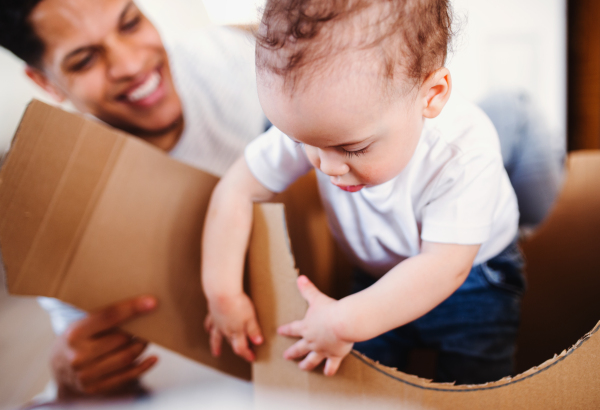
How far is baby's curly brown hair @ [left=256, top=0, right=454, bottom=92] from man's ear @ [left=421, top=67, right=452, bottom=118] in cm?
1

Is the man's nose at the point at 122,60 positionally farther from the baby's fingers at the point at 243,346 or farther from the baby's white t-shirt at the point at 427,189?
the baby's fingers at the point at 243,346

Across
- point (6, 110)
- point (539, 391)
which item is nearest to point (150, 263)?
point (6, 110)

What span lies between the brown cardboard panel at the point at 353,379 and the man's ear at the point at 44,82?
320 millimetres

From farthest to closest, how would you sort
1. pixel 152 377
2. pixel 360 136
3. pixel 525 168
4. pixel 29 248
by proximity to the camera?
1. pixel 152 377
2. pixel 525 168
3. pixel 29 248
4. pixel 360 136

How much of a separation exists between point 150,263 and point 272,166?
0.15 m

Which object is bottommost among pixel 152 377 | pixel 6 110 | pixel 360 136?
pixel 152 377

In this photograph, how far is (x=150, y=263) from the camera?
1.19ft

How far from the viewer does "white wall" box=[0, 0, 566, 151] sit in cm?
29

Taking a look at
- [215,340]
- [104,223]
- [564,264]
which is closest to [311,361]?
[215,340]

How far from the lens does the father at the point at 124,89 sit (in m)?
0.39

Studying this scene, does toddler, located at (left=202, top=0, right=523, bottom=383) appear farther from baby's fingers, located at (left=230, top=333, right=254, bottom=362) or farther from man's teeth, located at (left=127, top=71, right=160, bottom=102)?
man's teeth, located at (left=127, top=71, right=160, bottom=102)

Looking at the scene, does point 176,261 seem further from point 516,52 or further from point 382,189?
point 516,52

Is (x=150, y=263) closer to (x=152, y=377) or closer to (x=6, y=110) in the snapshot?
(x=6, y=110)

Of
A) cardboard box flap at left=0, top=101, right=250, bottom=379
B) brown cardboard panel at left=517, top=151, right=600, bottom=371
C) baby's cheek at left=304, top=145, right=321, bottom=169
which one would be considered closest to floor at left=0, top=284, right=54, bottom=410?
cardboard box flap at left=0, top=101, right=250, bottom=379
